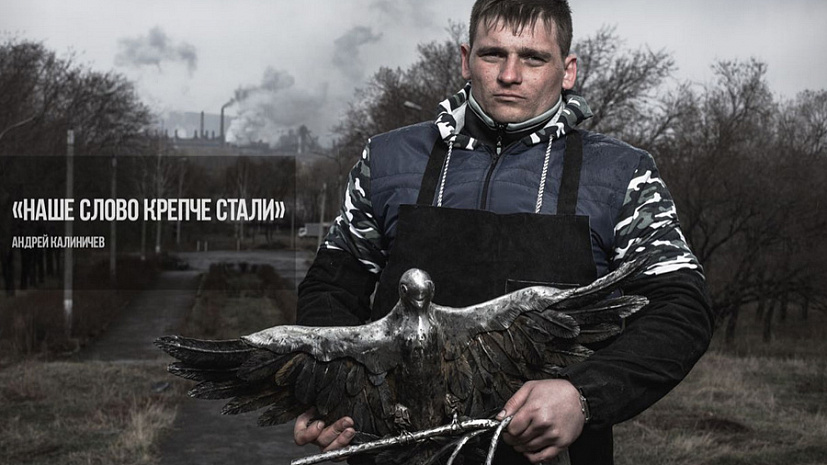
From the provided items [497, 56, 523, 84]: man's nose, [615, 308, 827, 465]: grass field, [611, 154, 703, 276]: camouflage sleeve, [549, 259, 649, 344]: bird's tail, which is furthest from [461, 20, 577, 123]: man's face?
[615, 308, 827, 465]: grass field

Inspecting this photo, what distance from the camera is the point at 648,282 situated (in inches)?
90.9

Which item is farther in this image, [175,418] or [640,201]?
[175,418]

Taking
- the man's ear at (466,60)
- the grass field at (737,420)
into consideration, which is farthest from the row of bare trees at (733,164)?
the man's ear at (466,60)

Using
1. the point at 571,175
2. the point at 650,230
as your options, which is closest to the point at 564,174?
the point at 571,175

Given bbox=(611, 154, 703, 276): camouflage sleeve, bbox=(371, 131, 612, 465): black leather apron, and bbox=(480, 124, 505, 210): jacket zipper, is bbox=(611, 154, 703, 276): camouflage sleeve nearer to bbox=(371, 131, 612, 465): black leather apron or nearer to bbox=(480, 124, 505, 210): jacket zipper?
bbox=(371, 131, 612, 465): black leather apron

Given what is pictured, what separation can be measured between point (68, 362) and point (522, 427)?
53.0 feet

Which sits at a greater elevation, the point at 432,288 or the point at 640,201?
the point at 640,201

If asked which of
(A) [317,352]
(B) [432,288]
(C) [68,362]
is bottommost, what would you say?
(C) [68,362]

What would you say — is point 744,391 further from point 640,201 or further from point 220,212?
point 220,212

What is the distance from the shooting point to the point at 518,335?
87.7 inches

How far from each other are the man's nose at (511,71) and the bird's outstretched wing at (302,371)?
726mm

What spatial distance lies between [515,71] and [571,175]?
318mm

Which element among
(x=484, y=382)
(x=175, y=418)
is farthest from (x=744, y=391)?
(x=484, y=382)

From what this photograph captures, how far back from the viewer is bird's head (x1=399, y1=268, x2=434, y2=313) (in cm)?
213
